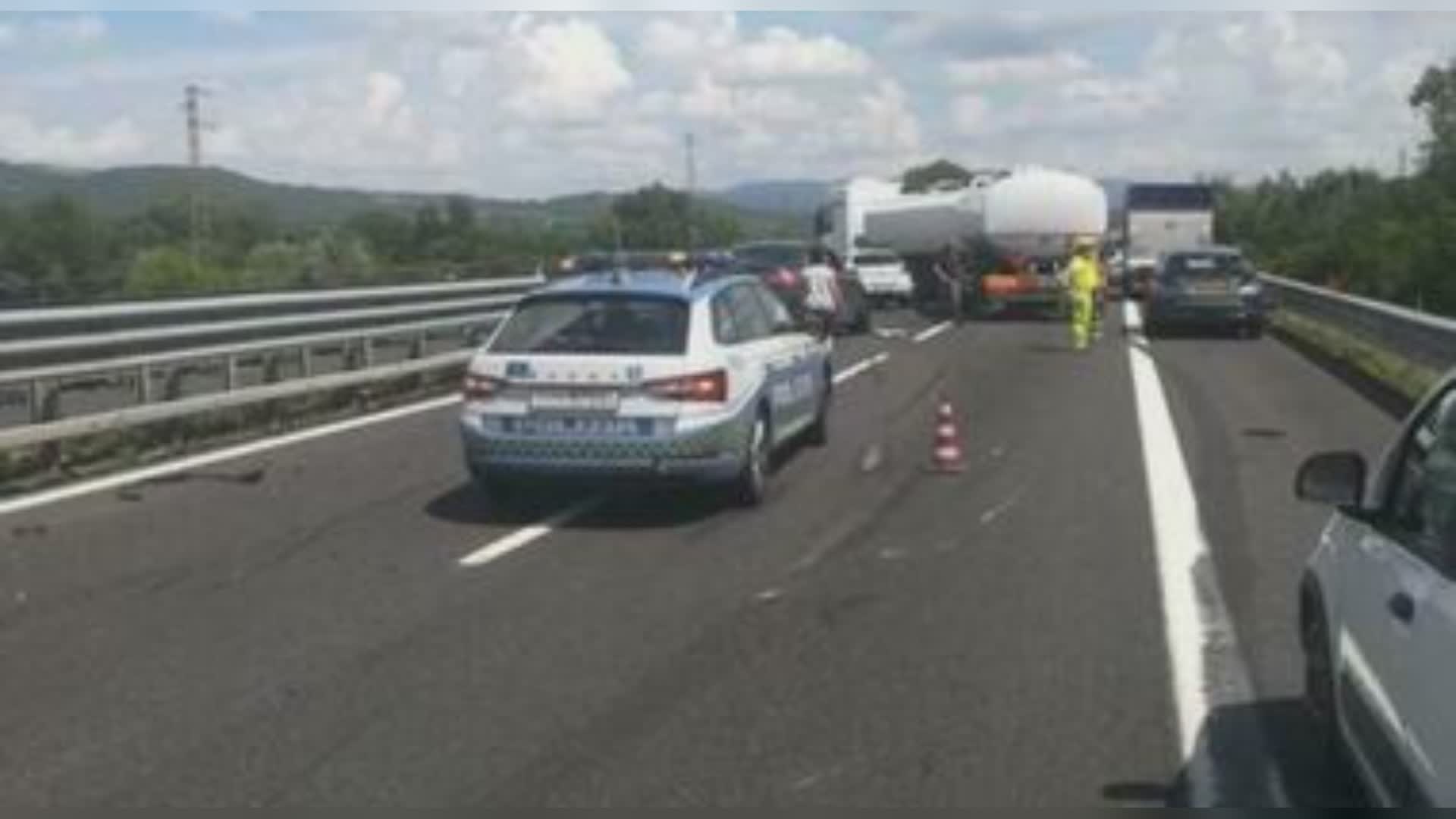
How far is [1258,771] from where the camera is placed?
6777 millimetres

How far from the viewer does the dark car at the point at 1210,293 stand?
36250 mm

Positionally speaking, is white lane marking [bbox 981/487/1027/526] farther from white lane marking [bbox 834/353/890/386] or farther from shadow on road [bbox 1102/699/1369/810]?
white lane marking [bbox 834/353/890/386]

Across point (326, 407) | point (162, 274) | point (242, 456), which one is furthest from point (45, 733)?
point (162, 274)

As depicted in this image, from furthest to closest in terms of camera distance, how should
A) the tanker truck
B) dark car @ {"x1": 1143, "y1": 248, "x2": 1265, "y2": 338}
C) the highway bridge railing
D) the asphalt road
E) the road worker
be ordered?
the tanker truck, dark car @ {"x1": 1143, "y1": 248, "x2": 1265, "y2": 338}, the road worker, the highway bridge railing, the asphalt road

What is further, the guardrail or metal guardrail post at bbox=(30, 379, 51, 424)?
the guardrail

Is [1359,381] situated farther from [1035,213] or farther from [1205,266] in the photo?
[1035,213]

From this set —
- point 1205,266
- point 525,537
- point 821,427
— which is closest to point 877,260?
point 1205,266

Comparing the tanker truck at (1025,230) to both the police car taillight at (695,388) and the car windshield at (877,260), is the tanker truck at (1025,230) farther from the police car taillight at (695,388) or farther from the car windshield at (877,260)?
the police car taillight at (695,388)

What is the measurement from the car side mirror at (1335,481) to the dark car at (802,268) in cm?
Answer: 2922

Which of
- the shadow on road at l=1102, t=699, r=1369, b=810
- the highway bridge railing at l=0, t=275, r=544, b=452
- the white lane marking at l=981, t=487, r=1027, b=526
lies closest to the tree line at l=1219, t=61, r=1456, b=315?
the highway bridge railing at l=0, t=275, r=544, b=452

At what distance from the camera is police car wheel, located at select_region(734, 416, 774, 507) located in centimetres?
1369

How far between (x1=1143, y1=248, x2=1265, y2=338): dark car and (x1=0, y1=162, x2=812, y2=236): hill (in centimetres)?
2583

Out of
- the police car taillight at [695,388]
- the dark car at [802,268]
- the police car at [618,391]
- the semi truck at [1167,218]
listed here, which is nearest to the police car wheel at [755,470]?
the police car at [618,391]

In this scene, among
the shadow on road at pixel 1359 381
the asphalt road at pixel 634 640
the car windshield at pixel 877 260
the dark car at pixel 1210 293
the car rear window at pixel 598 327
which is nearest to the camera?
the asphalt road at pixel 634 640
